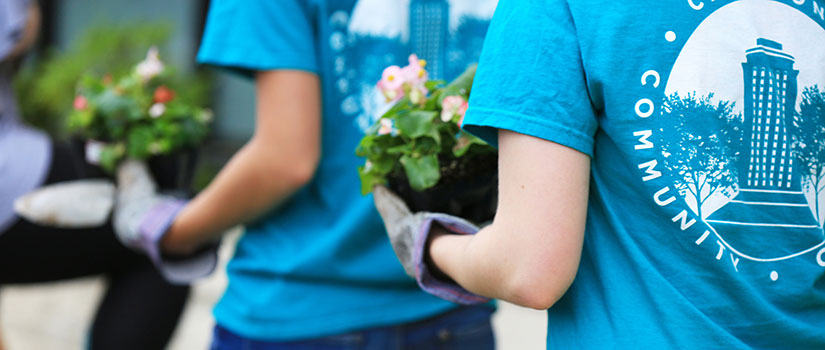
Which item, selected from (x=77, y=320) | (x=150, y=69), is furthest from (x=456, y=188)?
(x=77, y=320)

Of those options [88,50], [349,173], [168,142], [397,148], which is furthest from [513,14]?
[88,50]

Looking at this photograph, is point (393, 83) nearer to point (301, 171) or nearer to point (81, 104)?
point (301, 171)

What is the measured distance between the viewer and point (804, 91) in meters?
1.27

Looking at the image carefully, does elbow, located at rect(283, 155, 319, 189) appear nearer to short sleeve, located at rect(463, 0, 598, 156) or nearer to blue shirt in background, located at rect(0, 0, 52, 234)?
short sleeve, located at rect(463, 0, 598, 156)

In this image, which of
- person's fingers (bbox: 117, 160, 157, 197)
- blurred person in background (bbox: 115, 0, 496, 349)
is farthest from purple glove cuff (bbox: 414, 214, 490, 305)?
person's fingers (bbox: 117, 160, 157, 197)

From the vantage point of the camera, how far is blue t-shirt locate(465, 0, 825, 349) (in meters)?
1.22

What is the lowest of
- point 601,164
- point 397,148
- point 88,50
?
point 88,50

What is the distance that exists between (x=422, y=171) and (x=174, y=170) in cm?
112

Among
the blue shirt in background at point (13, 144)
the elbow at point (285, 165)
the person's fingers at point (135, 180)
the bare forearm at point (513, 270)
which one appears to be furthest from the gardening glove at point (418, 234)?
the blue shirt in background at point (13, 144)

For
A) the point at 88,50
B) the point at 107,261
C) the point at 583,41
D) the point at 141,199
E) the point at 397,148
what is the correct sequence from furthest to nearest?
the point at 88,50 → the point at 107,261 → the point at 141,199 → the point at 397,148 → the point at 583,41

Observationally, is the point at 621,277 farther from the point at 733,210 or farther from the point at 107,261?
the point at 107,261

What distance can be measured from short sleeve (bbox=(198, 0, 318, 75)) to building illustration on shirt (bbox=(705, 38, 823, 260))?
903 mm

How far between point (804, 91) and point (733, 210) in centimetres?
20

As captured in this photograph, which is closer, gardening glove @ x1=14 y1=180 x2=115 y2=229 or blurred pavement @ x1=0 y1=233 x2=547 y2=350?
gardening glove @ x1=14 y1=180 x2=115 y2=229
